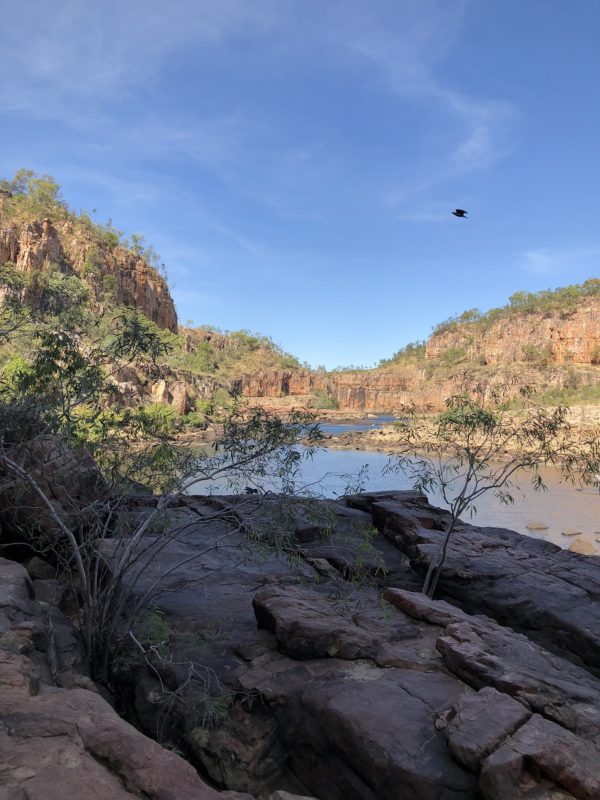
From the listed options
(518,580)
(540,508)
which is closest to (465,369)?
(540,508)

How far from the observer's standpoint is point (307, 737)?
5.17m

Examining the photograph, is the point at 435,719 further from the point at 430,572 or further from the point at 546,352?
the point at 546,352

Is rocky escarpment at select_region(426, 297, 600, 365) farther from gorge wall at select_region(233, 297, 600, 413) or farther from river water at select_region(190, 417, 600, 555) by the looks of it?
river water at select_region(190, 417, 600, 555)

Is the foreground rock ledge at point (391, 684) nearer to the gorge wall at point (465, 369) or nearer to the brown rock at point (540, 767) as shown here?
the brown rock at point (540, 767)

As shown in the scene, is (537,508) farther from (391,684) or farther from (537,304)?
(537,304)

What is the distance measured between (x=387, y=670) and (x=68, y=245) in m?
73.0

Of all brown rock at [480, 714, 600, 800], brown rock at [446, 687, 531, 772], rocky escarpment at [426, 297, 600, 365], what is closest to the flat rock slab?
brown rock at [446, 687, 531, 772]

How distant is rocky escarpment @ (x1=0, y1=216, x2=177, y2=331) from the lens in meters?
58.7

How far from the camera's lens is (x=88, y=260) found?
68.2 metres

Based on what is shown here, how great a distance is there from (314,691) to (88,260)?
71138mm

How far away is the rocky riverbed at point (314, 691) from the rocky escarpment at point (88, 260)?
4611cm

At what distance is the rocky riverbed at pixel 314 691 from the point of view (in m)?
3.61

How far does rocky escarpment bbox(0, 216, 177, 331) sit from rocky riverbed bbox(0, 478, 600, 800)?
151 ft

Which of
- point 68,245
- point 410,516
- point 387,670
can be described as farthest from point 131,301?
point 387,670
